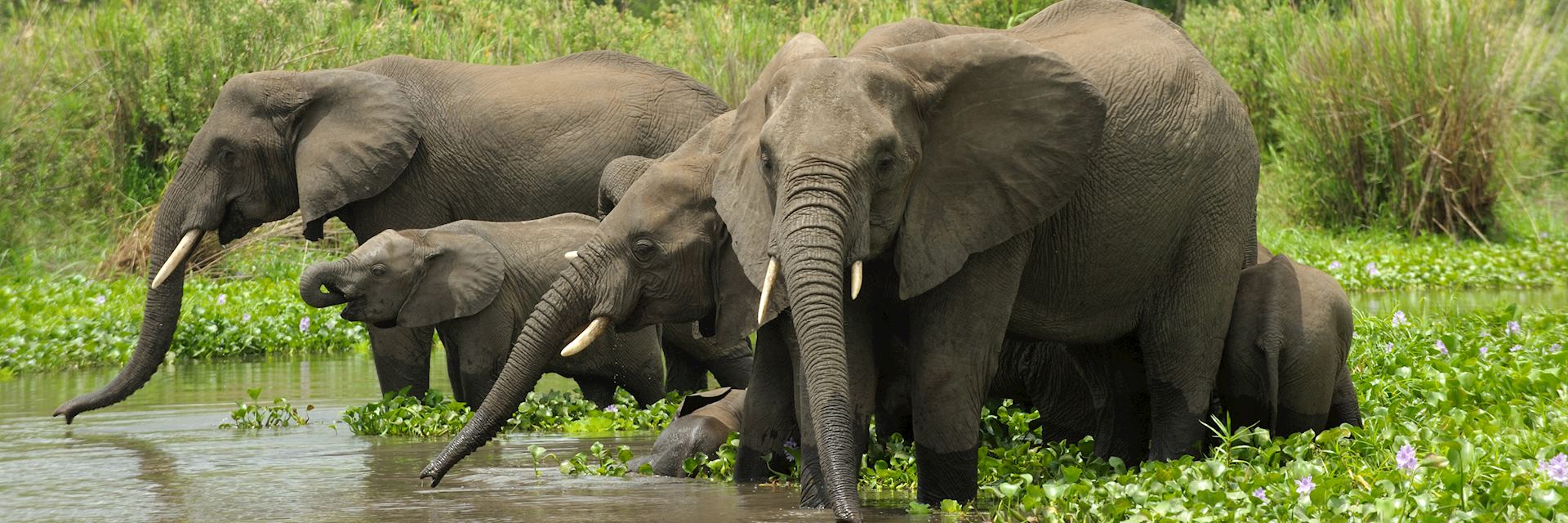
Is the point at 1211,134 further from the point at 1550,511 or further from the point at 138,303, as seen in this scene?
the point at 138,303

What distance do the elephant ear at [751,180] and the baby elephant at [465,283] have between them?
3.03 meters

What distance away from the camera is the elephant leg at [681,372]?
1059 cm

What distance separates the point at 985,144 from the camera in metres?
6.17

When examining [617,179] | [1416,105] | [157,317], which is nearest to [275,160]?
[157,317]

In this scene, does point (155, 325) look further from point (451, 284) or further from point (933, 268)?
point (933, 268)

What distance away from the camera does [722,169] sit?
640cm

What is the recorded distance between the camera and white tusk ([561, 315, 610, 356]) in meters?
6.83

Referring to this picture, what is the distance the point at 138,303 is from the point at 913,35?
9384 millimetres

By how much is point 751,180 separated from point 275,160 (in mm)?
5097

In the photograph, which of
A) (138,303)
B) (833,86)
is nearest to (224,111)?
(138,303)

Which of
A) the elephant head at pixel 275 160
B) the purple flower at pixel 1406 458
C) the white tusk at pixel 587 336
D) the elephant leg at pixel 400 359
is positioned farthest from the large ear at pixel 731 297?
the elephant head at pixel 275 160

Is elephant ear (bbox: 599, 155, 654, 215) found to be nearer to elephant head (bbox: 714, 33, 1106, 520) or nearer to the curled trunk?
elephant head (bbox: 714, 33, 1106, 520)

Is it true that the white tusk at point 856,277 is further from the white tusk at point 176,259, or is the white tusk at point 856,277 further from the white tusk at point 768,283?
the white tusk at point 176,259

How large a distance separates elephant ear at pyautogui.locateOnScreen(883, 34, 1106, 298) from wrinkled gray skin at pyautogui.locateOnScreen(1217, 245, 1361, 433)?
1360mm
